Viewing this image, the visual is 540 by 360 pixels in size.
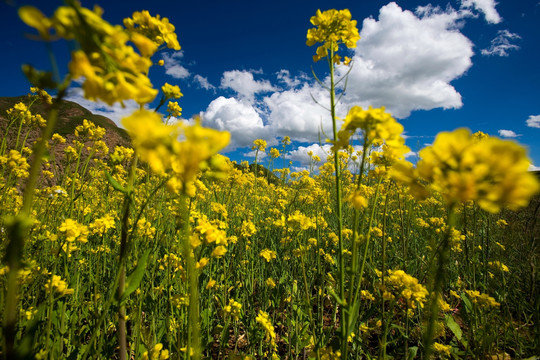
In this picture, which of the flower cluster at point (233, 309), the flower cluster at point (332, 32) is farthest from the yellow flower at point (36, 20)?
the flower cluster at point (233, 309)

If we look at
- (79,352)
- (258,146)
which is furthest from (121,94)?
(258,146)

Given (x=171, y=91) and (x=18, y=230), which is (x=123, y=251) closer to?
(x=18, y=230)

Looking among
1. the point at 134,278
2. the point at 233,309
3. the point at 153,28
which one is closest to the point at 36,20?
the point at 153,28

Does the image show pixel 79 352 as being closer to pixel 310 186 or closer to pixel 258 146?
pixel 310 186

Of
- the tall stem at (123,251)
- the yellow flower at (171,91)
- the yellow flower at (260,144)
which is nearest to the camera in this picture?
the tall stem at (123,251)

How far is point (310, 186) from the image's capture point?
554 centimetres

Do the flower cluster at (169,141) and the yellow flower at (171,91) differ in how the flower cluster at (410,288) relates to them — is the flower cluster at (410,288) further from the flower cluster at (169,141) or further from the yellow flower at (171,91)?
the yellow flower at (171,91)

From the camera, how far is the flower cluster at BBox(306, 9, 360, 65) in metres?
2.02

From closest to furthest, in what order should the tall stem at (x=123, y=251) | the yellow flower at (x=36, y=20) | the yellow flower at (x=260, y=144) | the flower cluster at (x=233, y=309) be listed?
the yellow flower at (x=36, y=20) → the tall stem at (x=123, y=251) → the flower cluster at (x=233, y=309) → the yellow flower at (x=260, y=144)

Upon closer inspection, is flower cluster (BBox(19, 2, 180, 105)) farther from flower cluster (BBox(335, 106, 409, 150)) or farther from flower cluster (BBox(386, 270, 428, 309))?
flower cluster (BBox(386, 270, 428, 309))

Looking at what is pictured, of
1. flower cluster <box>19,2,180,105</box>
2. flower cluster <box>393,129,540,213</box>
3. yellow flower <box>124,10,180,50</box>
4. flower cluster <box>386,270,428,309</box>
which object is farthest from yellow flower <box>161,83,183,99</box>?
flower cluster <box>386,270,428,309</box>

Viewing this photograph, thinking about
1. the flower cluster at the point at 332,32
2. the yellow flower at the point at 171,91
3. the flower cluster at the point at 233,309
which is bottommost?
the flower cluster at the point at 233,309

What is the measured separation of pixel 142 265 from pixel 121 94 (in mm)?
928

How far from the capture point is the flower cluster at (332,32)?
6.61ft
